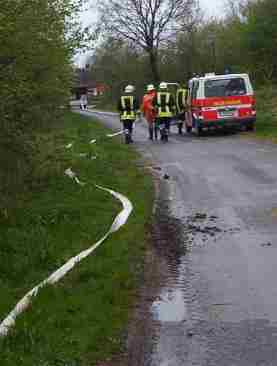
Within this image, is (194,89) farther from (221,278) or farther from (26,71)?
(221,278)

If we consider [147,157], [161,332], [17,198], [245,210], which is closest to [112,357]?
[161,332]

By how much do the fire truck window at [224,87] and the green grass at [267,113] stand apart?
1.57 meters

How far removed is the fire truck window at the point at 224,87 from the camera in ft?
84.6

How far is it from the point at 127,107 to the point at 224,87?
11.1ft

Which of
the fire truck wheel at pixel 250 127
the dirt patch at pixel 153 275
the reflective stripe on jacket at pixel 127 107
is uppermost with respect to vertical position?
the reflective stripe on jacket at pixel 127 107

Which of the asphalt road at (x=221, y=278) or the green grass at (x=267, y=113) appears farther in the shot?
Result: the green grass at (x=267, y=113)

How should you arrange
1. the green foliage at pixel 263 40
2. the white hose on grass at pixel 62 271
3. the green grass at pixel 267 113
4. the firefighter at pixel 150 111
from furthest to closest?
the green foliage at pixel 263 40, the firefighter at pixel 150 111, the green grass at pixel 267 113, the white hose on grass at pixel 62 271

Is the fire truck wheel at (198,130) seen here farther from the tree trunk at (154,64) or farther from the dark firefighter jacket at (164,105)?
the tree trunk at (154,64)

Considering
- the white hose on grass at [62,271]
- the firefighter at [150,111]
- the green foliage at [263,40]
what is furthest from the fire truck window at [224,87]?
the green foliage at [263,40]

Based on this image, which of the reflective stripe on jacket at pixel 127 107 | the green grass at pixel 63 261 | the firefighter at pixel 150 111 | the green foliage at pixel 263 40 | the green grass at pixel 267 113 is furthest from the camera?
the green foliage at pixel 263 40

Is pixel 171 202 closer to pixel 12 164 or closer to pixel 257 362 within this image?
pixel 12 164

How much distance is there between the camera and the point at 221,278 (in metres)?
7.51

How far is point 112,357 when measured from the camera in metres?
5.39

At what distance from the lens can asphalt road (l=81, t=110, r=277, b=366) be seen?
18.1ft
